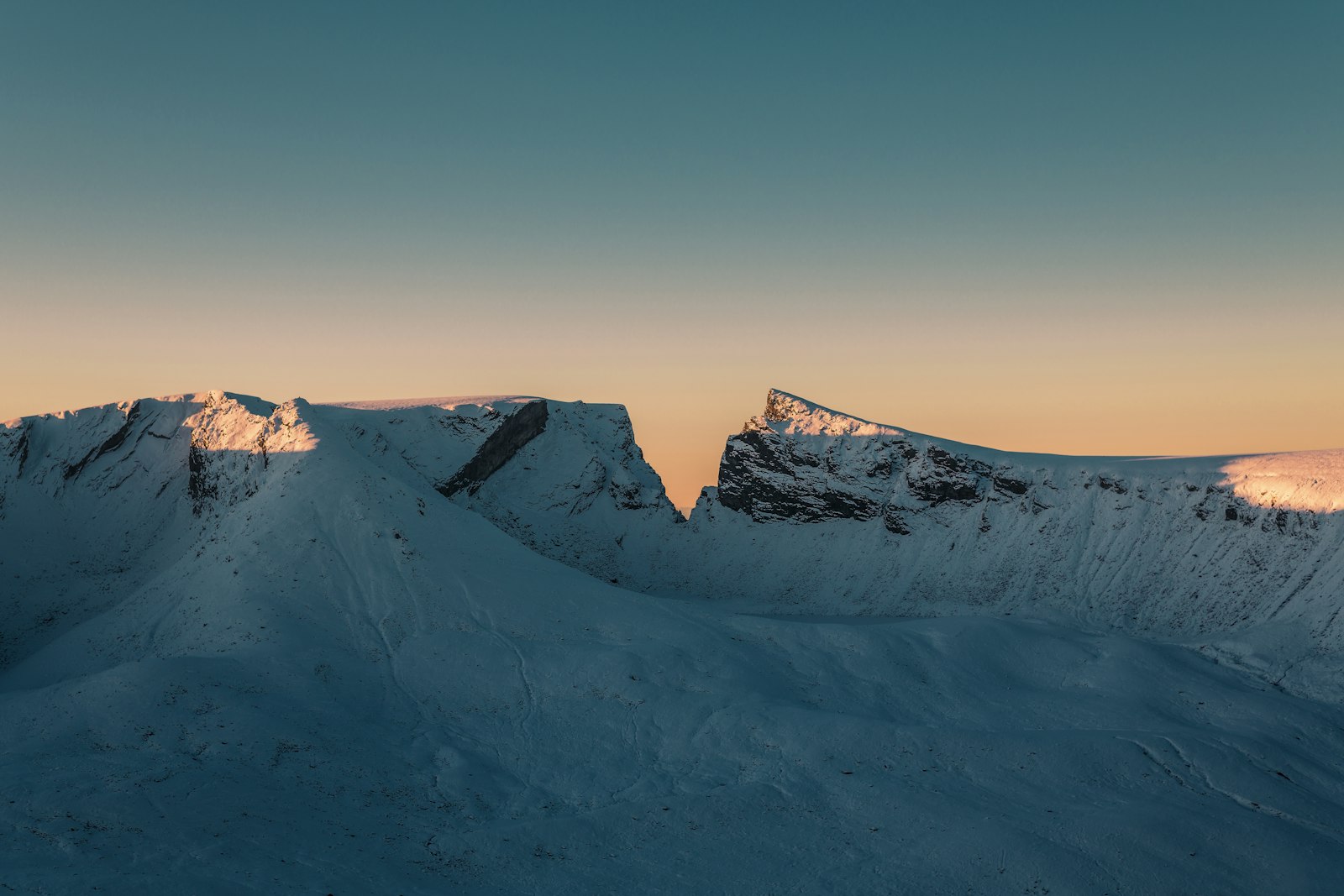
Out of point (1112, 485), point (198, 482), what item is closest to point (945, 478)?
point (1112, 485)

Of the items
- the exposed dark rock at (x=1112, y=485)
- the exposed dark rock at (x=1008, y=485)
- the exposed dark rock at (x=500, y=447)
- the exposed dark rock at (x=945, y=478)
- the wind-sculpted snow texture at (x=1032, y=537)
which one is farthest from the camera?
the exposed dark rock at (x=500, y=447)

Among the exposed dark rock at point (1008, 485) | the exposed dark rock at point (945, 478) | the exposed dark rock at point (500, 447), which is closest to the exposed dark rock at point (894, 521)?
the exposed dark rock at point (945, 478)

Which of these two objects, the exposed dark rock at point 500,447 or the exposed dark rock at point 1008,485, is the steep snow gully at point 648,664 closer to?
the exposed dark rock at point 500,447

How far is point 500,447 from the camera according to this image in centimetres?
11069

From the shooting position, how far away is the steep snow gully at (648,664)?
106 ft

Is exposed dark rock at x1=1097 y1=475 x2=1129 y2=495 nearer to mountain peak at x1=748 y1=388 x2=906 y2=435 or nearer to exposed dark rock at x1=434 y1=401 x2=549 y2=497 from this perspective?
mountain peak at x1=748 y1=388 x2=906 y2=435

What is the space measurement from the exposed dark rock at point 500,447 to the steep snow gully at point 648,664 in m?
0.68

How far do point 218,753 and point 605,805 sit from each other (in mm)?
16914

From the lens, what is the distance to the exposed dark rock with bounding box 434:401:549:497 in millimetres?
104375

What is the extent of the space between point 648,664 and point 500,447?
61348 mm

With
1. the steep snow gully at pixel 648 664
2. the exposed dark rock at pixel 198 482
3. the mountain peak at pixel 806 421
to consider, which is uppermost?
the mountain peak at pixel 806 421

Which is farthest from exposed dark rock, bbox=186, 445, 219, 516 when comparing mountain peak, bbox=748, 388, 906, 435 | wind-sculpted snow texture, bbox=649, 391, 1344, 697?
mountain peak, bbox=748, 388, 906, 435

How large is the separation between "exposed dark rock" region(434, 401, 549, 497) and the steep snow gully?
0.68 meters

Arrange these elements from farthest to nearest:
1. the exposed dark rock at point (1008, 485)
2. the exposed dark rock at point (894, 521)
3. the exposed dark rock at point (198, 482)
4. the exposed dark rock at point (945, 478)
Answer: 1. the exposed dark rock at point (894, 521)
2. the exposed dark rock at point (945, 478)
3. the exposed dark rock at point (1008, 485)
4. the exposed dark rock at point (198, 482)
